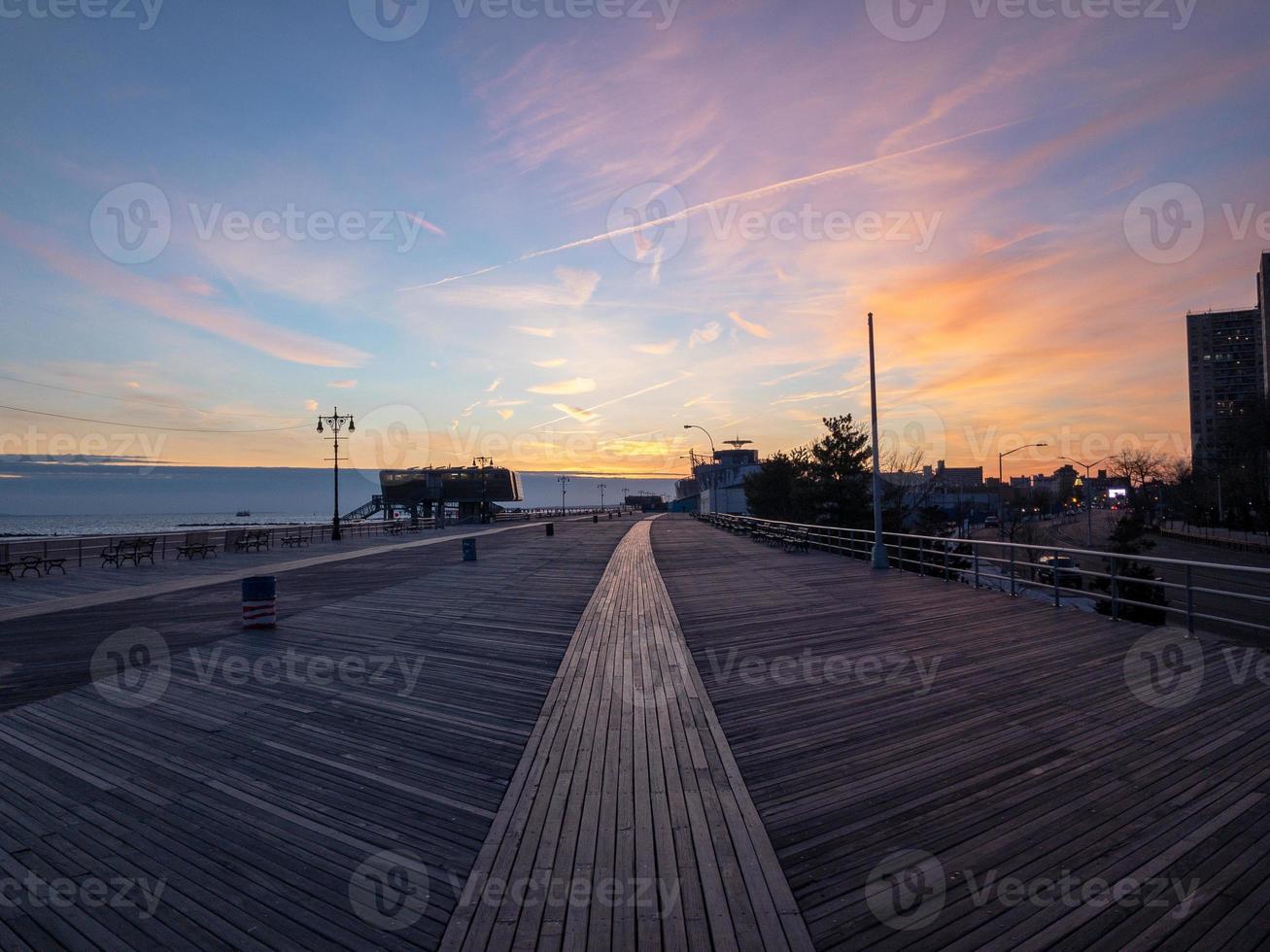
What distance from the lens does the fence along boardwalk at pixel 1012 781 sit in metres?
3.34

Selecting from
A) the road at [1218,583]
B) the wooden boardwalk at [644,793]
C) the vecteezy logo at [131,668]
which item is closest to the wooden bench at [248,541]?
the vecteezy logo at [131,668]

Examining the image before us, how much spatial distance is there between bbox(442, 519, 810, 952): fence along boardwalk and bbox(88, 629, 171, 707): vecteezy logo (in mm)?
5062

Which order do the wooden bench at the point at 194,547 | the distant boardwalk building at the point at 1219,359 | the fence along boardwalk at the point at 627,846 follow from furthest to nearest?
the distant boardwalk building at the point at 1219,359 < the wooden bench at the point at 194,547 < the fence along boardwalk at the point at 627,846

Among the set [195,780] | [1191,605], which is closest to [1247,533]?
[1191,605]

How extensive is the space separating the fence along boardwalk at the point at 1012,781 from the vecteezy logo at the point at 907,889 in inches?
1.6

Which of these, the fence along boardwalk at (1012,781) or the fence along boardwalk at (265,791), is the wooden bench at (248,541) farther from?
the fence along boardwalk at (1012,781)

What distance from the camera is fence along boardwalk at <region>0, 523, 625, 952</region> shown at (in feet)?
11.5

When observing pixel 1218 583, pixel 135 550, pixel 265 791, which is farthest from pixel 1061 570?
pixel 1218 583

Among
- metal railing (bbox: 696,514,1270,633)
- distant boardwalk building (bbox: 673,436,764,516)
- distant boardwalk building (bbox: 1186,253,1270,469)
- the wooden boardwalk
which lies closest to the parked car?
metal railing (bbox: 696,514,1270,633)

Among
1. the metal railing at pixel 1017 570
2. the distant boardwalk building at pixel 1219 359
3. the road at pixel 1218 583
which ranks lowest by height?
the road at pixel 1218 583

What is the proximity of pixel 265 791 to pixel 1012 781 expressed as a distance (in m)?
5.92

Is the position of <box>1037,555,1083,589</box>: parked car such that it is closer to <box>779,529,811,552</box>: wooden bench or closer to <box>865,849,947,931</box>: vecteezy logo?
<box>865,849,947,931</box>: vecteezy logo

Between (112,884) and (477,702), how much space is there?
3572 millimetres

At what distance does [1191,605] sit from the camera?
346 inches
